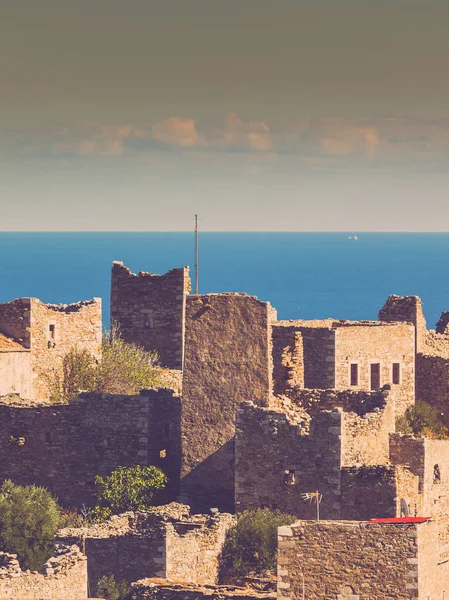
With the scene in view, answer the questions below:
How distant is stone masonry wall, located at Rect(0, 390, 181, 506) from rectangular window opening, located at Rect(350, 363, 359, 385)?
25.4 ft

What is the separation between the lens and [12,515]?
46.8m

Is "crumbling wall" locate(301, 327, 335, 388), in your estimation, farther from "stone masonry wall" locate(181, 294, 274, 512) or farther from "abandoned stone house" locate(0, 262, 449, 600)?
"stone masonry wall" locate(181, 294, 274, 512)

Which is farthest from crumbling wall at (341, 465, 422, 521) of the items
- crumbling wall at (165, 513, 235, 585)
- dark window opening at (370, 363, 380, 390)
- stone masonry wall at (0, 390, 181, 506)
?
dark window opening at (370, 363, 380, 390)

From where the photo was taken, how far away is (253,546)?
43.2 meters

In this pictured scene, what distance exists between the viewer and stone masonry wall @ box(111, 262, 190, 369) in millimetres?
58219

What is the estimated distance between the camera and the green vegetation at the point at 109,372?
55.3 meters

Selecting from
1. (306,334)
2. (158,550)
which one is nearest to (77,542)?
(158,550)

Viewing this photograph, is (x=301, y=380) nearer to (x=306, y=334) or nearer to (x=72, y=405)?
(x=306, y=334)

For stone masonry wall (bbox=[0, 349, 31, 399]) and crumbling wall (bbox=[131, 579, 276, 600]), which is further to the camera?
stone masonry wall (bbox=[0, 349, 31, 399])

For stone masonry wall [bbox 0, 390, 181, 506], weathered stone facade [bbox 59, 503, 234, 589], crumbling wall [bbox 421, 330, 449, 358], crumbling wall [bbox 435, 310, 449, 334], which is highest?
crumbling wall [bbox 435, 310, 449, 334]

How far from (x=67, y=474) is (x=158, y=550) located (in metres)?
7.54

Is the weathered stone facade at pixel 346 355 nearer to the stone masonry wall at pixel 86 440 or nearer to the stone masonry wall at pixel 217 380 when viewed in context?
the stone masonry wall at pixel 86 440

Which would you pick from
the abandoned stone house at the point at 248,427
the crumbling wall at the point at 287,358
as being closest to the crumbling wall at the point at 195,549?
the abandoned stone house at the point at 248,427

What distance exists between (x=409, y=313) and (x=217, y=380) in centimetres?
1463
